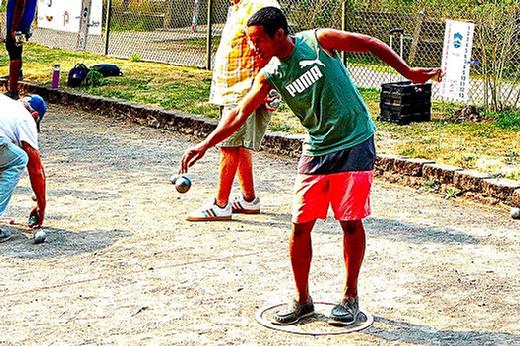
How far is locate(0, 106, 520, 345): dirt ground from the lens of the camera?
5621 mm

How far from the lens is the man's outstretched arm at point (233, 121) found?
5.68 metres

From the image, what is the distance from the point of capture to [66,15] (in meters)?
19.6

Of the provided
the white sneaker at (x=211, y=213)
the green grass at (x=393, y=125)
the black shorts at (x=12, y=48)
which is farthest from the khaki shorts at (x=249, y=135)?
the black shorts at (x=12, y=48)

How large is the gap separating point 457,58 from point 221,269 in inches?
259

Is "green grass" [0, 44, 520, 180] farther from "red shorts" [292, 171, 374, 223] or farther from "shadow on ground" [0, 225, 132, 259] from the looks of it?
"red shorts" [292, 171, 374, 223]

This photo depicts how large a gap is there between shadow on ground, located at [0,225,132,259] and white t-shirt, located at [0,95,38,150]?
67 cm

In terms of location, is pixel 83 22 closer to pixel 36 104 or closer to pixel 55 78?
pixel 55 78

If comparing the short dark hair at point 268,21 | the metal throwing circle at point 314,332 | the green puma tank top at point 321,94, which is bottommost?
the metal throwing circle at point 314,332

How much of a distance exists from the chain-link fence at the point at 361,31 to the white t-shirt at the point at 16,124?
20.9 feet

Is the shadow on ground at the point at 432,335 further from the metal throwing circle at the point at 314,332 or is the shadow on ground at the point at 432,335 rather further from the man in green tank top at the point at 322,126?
the man in green tank top at the point at 322,126

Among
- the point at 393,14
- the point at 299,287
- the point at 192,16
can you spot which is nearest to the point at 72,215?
the point at 299,287

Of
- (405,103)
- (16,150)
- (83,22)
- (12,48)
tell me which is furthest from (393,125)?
(83,22)

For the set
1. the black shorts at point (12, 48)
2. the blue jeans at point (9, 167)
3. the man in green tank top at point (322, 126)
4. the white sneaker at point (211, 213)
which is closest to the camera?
the man in green tank top at point (322, 126)

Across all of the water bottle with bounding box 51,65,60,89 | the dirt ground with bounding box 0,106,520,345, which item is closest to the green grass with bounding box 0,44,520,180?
the water bottle with bounding box 51,65,60,89
